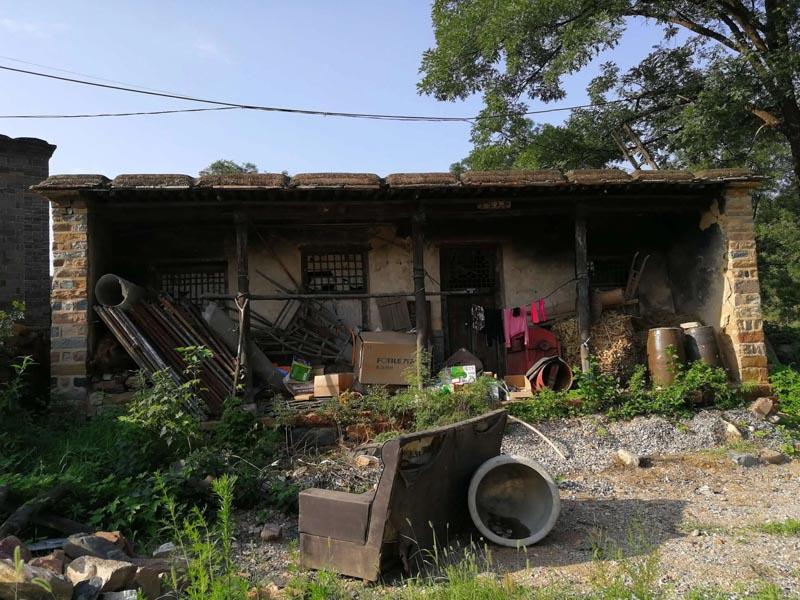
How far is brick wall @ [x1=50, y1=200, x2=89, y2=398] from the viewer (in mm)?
6750

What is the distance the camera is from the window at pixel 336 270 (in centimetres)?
891

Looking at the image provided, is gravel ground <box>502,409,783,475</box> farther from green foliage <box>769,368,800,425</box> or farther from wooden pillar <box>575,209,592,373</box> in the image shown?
wooden pillar <box>575,209,592,373</box>

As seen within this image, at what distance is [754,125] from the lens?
11195mm

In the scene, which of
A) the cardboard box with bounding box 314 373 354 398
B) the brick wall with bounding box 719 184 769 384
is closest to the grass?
the brick wall with bounding box 719 184 769 384

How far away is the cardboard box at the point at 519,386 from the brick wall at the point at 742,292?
278 cm

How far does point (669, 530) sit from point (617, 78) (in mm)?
11410

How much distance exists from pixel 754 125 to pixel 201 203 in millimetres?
10447

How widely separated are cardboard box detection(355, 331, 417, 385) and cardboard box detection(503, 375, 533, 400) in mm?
1377

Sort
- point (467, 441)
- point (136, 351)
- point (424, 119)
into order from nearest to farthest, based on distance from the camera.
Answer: point (467, 441), point (136, 351), point (424, 119)

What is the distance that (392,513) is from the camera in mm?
3516

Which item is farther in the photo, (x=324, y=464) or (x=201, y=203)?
(x=201, y=203)

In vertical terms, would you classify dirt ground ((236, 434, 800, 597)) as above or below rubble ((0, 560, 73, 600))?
below

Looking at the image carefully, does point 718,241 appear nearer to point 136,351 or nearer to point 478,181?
point 478,181

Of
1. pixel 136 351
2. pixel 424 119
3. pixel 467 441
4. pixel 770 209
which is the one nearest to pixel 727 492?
pixel 467 441
